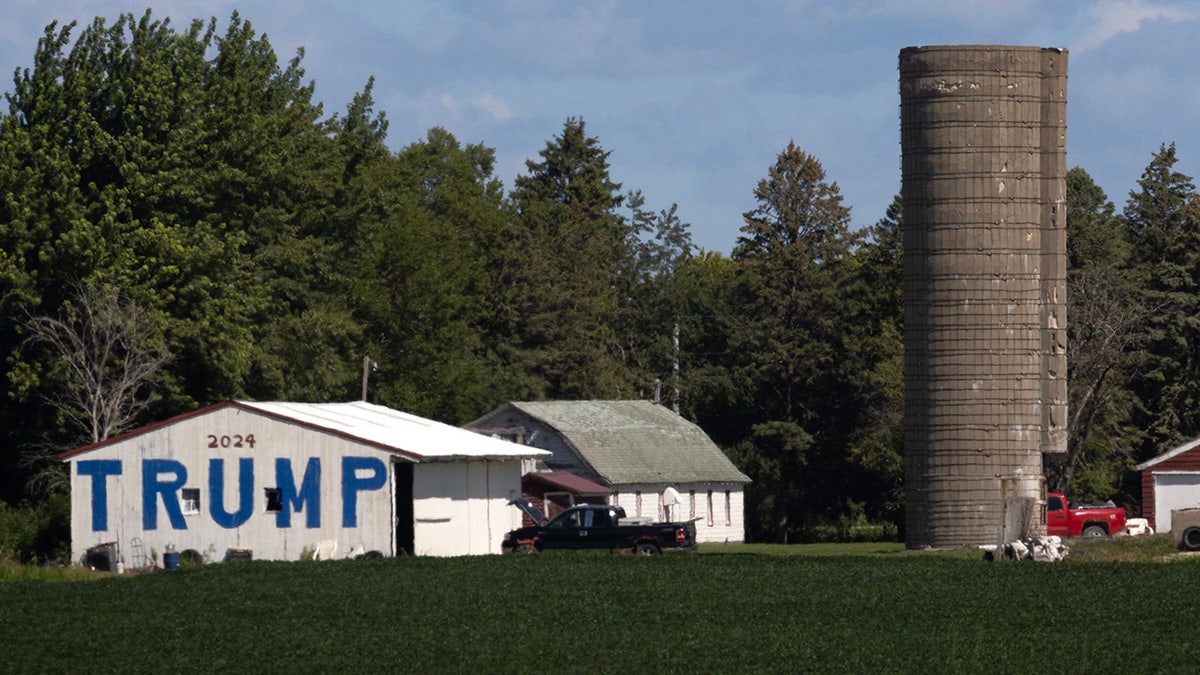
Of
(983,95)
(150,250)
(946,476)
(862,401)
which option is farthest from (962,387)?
(862,401)

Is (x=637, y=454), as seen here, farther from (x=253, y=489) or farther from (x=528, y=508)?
(x=253, y=489)

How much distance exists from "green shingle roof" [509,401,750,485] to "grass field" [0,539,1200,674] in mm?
33445

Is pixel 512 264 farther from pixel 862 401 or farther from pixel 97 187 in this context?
pixel 97 187

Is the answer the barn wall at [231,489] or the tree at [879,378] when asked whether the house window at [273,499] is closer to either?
the barn wall at [231,489]

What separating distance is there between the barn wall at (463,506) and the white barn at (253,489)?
5 cm

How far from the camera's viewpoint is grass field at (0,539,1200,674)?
25.5 m

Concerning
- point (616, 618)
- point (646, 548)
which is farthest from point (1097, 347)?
point (616, 618)

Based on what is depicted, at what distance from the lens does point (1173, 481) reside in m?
64.2

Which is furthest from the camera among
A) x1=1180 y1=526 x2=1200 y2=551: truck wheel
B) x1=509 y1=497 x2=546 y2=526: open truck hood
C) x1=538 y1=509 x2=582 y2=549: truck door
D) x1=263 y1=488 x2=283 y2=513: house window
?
x1=509 y1=497 x2=546 y2=526: open truck hood

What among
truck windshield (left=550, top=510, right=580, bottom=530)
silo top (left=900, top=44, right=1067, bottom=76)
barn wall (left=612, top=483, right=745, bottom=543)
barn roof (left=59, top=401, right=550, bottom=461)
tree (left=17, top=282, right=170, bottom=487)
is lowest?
barn wall (left=612, top=483, right=745, bottom=543)

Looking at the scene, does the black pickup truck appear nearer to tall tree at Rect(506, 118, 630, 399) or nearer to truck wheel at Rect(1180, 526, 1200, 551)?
truck wheel at Rect(1180, 526, 1200, 551)

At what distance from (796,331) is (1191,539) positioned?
4913 cm

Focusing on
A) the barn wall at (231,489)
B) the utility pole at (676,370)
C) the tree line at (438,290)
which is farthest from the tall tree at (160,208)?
the utility pole at (676,370)

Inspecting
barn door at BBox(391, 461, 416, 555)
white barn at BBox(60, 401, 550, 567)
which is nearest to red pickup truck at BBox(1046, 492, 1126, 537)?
white barn at BBox(60, 401, 550, 567)
